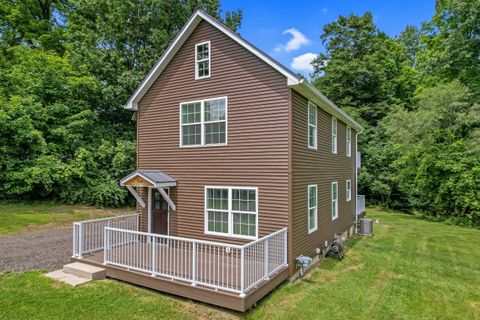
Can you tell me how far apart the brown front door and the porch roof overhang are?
97cm

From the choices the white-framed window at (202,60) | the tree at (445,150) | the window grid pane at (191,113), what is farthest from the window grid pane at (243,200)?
the tree at (445,150)

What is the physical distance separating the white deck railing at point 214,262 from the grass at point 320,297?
53cm

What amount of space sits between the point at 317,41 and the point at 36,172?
31265 millimetres

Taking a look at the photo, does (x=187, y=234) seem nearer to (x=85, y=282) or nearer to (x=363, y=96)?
(x=85, y=282)

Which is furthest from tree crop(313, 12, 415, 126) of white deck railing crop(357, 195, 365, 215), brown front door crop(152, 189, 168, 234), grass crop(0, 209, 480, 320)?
brown front door crop(152, 189, 168, 234)

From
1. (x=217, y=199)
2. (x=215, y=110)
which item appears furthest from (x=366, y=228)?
(x=215, y=110)

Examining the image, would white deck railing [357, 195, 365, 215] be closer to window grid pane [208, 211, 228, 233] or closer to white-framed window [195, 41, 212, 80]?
window grid pane [208, 211, 228, 233]

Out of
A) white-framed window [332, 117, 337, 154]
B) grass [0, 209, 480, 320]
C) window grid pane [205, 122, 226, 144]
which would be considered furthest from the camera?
white-framed window [332, 117, 337, 154]

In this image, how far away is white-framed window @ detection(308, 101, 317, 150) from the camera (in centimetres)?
952

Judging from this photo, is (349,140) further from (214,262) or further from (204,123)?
(214,262)

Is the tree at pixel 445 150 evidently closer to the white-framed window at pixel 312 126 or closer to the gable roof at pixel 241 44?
the gable roof at pixel 241 44

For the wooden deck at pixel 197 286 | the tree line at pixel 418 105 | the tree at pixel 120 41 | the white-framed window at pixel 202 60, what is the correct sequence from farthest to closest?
the tree at pixel 120 41, the tree line at pixel 418 105, the white-framed window at pixel 202 60, the wooden deck at pixel 197 286

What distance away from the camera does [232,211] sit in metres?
8.66

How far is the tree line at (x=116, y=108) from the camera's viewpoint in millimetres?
17297
